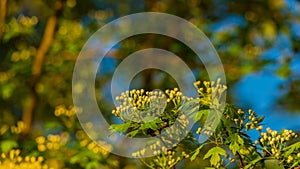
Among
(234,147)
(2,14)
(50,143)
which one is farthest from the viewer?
(2,14)

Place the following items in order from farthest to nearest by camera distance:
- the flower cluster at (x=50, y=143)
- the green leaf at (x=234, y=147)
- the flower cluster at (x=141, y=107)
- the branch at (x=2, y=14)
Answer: the branch at (x=2, y=14) → the flower cluster at (x=50, y=143) → the flower cluster at (x=141, y=107) → the green leaf at (x=234, y=147)

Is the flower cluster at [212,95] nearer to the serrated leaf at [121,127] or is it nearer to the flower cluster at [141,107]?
the flower cluster at [141,107]

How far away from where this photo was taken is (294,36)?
528cm

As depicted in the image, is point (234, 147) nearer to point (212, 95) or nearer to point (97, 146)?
point (212, 95)

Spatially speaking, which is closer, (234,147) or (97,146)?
(234,147)

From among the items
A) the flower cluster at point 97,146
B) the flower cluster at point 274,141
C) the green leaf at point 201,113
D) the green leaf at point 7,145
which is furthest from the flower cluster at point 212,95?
the green leaf at point 7,145

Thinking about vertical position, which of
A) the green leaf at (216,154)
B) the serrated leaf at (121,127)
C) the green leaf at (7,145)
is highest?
the green leaf at (7,145)

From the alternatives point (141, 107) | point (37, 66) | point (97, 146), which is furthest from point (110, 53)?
point (141, 107)

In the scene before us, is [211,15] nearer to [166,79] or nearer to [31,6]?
[166,79]

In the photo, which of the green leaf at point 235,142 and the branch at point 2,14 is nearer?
the green leaf at point 235,142

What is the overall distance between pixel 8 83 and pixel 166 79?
1.37 metres

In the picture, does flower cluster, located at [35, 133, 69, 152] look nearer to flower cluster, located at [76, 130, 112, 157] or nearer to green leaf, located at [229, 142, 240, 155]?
flower cluster, located at [76, 130, 112, 157]

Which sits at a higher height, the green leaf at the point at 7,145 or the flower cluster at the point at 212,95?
the green leaf at the point at 7,145

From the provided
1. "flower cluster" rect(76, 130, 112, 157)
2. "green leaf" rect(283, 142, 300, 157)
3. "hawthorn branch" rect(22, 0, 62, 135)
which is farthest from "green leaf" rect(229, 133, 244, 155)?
"hawthorn branch" rect(22, 0, 62, 135)
